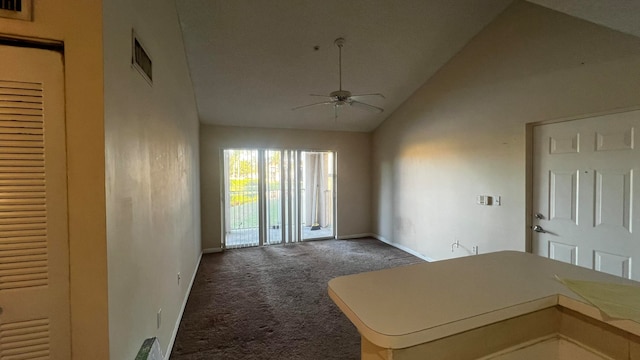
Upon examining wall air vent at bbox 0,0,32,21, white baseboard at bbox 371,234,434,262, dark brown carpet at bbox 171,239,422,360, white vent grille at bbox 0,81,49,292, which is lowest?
dark brown carpet at bbox 171,239,422,360

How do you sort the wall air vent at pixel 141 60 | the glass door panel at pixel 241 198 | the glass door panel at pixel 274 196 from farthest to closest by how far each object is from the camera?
the glass door panel at pixel 274 196, the glass door panel at pixel 241 198, the wall air vent at pixel 141 60

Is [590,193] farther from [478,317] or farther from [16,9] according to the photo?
[16,9]

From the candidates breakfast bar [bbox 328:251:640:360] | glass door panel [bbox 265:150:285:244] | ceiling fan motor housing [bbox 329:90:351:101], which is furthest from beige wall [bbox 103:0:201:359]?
glass door panel [bbox 265:150:285:244]

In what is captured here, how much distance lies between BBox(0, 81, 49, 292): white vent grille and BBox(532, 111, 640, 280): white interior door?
→ 12.5 feet

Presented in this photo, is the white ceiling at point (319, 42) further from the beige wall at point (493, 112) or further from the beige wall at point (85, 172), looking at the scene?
the beige wall at point (85, 172)

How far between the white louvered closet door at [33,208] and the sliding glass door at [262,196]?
434cm

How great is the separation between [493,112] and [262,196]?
13.4 ft

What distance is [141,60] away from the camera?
1.53m

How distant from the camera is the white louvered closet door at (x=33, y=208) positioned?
0.97 metres

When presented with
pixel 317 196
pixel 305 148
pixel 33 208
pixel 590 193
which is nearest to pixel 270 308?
pixel 33 208

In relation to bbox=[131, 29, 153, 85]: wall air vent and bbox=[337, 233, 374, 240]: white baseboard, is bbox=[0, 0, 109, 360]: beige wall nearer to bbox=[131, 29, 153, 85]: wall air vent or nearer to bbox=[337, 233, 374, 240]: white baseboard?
bbox=[131, 29, 153, 85]: wall air vent

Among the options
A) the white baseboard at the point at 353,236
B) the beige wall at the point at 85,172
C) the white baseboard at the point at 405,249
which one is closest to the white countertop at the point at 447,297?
the beige wall at the point at 85,172

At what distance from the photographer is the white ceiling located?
277 centimetres

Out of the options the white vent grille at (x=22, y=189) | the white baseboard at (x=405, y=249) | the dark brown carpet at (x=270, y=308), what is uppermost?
the white vent grille at (x=22, y=189)
